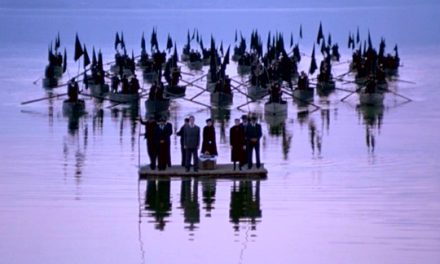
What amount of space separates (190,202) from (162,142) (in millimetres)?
2733

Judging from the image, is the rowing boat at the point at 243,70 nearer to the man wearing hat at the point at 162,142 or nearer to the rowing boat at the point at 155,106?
the rowing boat at the point at 155,106

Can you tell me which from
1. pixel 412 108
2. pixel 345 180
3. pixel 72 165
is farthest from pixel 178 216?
pixel 412 108

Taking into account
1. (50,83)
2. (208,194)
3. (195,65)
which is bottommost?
(208,194)

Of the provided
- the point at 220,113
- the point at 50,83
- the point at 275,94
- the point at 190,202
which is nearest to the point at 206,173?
the point at 190,202

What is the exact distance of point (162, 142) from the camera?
32.9 meters

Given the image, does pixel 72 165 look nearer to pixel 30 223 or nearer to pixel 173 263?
pixel 30 223

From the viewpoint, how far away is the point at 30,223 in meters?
28.0

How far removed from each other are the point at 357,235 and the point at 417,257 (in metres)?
2.24

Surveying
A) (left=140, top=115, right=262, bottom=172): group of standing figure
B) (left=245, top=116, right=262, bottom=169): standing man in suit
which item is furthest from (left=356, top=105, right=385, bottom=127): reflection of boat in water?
(left=140, top=115, right=262, bottom=172): group of standing figure

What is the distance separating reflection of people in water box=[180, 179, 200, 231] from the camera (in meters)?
28.5

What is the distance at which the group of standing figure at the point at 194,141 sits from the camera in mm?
32938

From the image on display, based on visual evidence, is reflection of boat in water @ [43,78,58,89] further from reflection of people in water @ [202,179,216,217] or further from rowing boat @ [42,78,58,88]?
reflection of people in water @ [202,179,216,217]

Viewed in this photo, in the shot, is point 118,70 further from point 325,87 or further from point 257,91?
point 257,91

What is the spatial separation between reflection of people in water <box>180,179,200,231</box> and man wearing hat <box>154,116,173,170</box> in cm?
70
